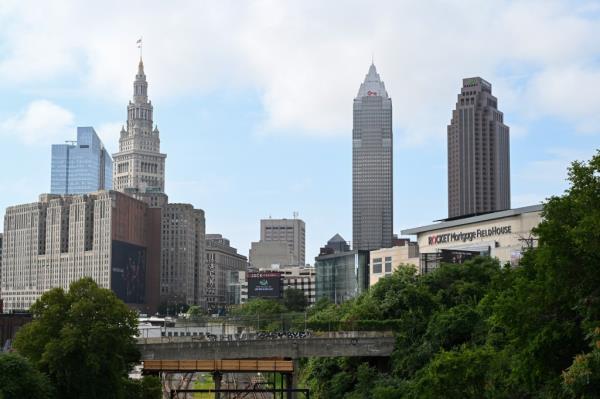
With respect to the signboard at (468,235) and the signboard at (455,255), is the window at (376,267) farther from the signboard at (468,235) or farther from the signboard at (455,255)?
the signboard at (455,255)

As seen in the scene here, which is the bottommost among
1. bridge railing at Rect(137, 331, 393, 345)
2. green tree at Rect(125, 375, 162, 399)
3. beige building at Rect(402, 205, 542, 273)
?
green tree at Rect(125, 375, 162, 399)

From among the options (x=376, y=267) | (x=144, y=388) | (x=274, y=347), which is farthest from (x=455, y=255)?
(x=144, y=388)

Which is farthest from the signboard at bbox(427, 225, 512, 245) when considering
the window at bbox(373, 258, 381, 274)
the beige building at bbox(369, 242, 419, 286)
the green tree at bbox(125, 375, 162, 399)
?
the green tree at bbox(125, 375, 162, 399)

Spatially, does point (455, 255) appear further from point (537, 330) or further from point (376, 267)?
point (537, 330)

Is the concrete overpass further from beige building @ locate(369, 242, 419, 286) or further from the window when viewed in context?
the window

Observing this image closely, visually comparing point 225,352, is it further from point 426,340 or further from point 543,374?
point 543,374

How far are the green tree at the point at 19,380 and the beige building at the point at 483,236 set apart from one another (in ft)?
253

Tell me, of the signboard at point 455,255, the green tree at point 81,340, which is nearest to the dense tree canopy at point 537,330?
the green tree at point 81,340

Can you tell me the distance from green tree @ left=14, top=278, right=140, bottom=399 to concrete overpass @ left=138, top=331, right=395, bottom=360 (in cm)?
1316

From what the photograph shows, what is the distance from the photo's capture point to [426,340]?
96062 millimetres

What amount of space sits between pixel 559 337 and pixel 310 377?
6586cm

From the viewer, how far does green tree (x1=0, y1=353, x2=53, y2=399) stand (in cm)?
6631

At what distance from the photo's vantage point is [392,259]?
18200cm

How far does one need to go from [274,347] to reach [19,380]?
115ft
